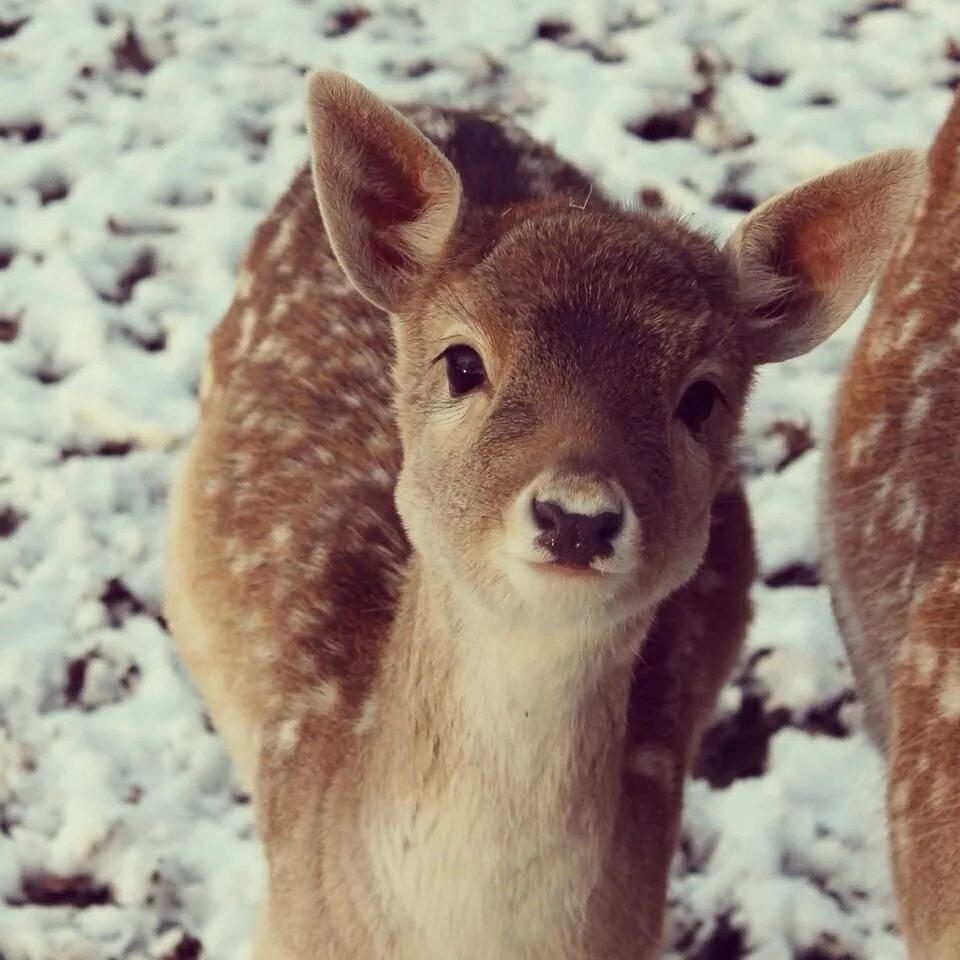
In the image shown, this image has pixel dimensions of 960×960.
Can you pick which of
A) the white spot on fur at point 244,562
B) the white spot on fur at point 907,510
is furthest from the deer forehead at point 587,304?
the white spot on fur at point 244,562

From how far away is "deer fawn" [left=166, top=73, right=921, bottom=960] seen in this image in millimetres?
1832

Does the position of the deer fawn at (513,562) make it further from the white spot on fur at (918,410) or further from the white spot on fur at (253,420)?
the white spot on fur at (918,410)

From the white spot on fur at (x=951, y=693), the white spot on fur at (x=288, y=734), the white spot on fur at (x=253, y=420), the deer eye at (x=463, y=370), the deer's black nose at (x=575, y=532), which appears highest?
the deer's black nose at (x=575, y=532)

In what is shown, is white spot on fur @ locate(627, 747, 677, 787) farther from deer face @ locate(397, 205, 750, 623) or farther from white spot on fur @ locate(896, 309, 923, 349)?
white spot on fur @ locate(896, 309, 923, 349)

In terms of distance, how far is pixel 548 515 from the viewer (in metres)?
1.68

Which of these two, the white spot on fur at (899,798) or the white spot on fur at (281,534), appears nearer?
the white spot on fur at (899,798)

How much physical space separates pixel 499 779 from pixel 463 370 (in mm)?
563

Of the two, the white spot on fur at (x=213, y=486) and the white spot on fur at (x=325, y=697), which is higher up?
the white spot on fur at (x=325, y=697)

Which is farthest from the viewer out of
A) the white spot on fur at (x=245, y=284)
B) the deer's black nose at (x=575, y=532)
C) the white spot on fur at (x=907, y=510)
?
the white spot on fur at (x=245, y=284)

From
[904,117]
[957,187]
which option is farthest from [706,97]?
[957,187]

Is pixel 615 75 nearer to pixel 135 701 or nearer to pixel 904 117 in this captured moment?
pixel 904 117

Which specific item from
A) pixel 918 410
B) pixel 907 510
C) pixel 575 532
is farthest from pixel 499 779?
pixel 918 410

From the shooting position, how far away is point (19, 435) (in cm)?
372

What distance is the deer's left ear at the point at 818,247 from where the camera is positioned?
2115 mm
